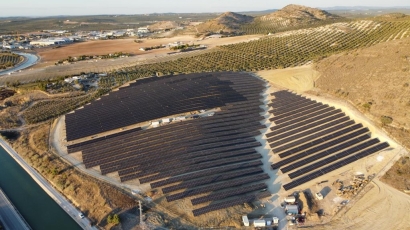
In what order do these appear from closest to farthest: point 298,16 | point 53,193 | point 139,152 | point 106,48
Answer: point 53,193 → point 139,152 → point 106,48 → point 298,16

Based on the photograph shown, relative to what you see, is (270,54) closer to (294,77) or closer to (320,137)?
(294,77)

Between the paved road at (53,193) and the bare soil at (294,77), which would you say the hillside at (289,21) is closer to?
the bare soil at (294,77)

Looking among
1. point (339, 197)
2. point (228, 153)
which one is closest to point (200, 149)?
point (228, 153)

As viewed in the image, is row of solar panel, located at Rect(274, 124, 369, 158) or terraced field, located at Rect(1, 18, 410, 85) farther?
terraced field, located at Rect(1, 18, 410, 85)

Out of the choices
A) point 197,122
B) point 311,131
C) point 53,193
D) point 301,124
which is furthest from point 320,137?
point 53,193

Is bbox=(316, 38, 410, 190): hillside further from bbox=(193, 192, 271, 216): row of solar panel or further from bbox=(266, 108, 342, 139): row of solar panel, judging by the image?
bbox=(193, 192, 271, 216): row of solar panel

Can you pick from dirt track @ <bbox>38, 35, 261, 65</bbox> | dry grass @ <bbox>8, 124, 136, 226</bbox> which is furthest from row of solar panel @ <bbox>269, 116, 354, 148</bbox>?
dirt track @ <bbox>38, 35, 261, 65</bbox>
